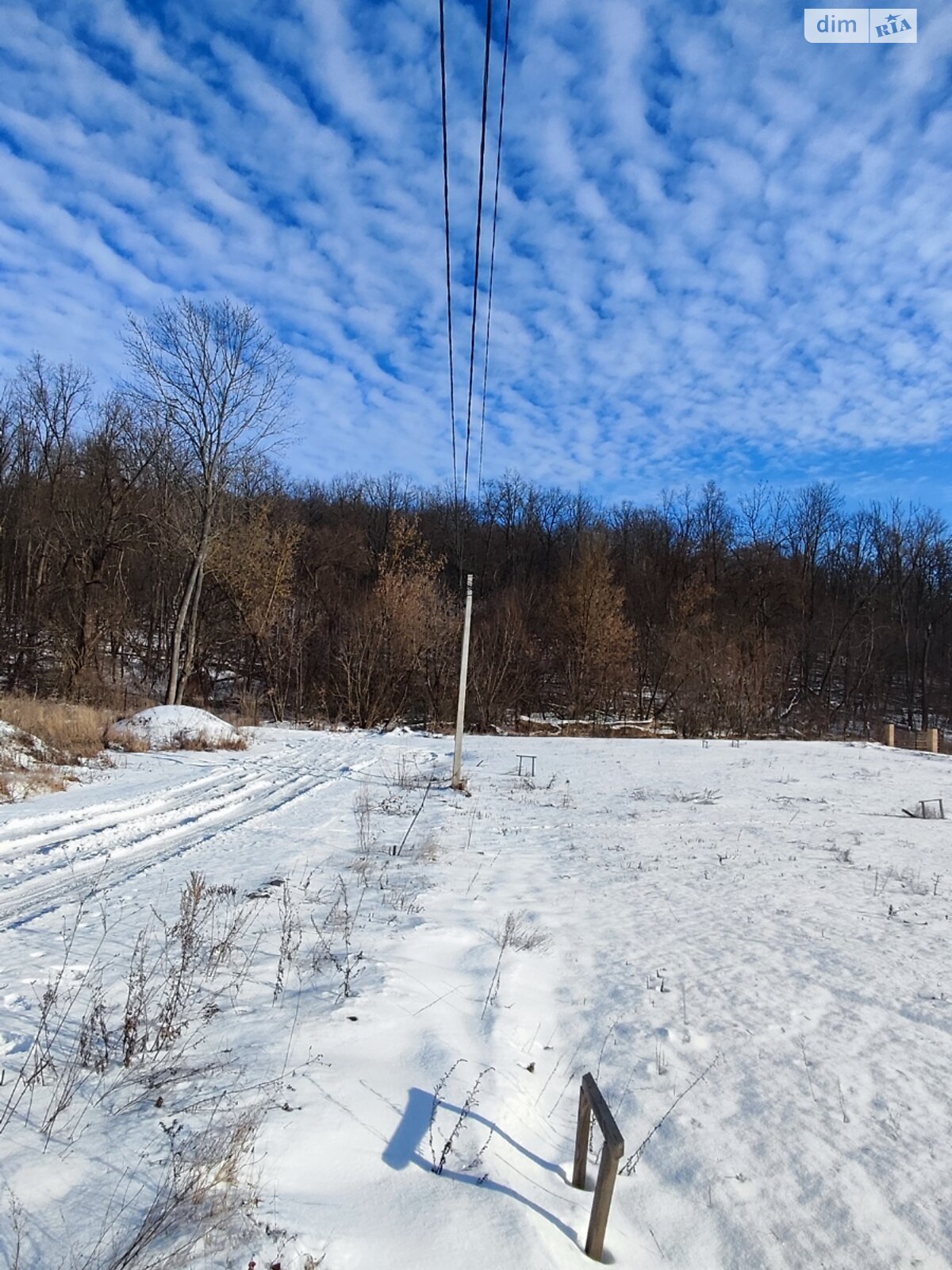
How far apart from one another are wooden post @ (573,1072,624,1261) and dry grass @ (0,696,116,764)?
12.1m

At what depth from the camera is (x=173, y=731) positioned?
1670cm

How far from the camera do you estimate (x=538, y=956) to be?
5188 millimetres

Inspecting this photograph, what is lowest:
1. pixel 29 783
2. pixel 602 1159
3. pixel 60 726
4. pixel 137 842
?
pixel 137 842

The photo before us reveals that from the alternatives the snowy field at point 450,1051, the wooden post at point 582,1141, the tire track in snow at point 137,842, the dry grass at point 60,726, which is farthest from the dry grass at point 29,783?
the wooden post at point 582,1141

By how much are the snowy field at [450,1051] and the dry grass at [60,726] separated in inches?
213

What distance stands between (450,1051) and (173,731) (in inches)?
589

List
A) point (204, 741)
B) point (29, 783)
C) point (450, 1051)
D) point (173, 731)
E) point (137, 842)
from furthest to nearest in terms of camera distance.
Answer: point (204, 741), point (173, 731), point (29, 783), point (137, 842), point (450, 1051)

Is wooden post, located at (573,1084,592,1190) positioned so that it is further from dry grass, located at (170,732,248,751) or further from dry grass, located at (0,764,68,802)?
dry grass, located at (170,732,248,751)

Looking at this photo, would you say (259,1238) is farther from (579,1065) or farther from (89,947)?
(89,947)

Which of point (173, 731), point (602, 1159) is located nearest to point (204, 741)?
point (173, 731)

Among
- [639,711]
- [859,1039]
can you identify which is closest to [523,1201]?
[859,1039]

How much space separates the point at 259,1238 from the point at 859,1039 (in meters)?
3.62

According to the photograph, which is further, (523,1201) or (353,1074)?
(353,1074)

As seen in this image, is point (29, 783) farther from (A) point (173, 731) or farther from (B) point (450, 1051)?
(B) point (450, 1051)
